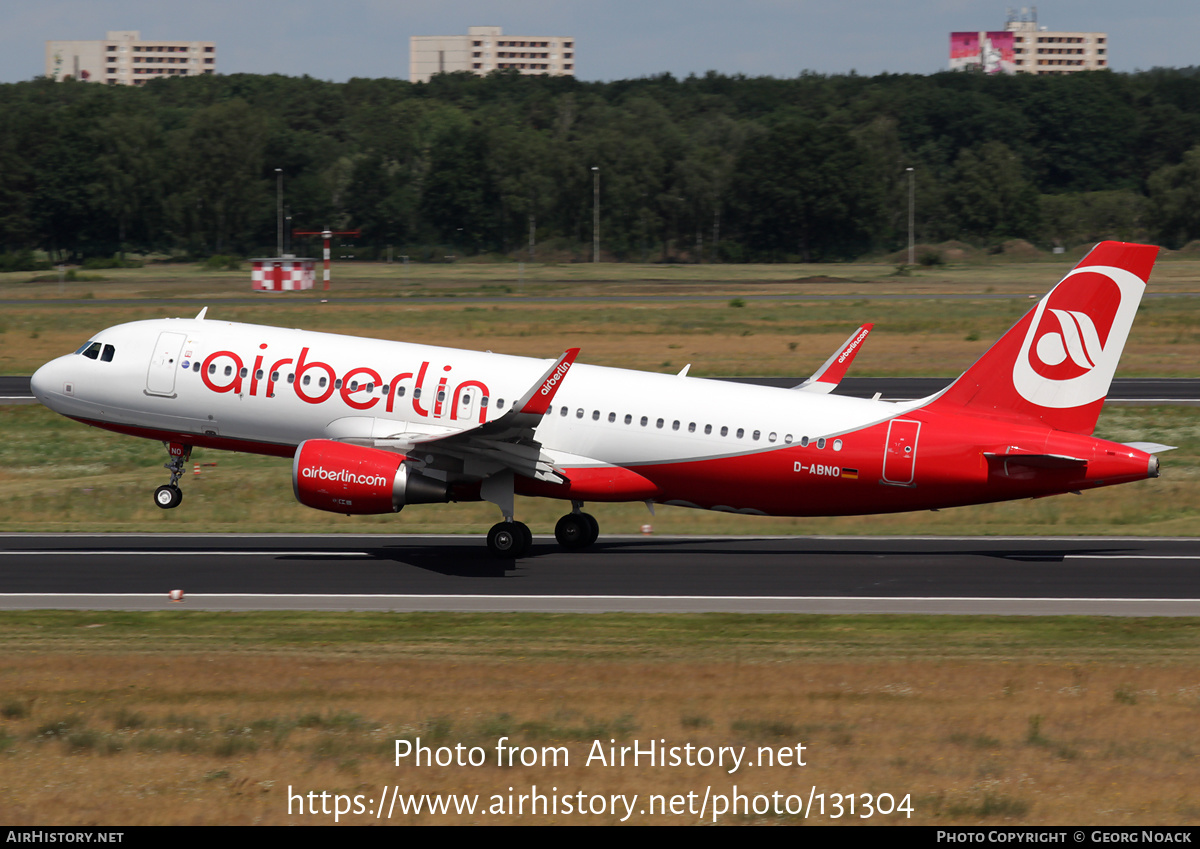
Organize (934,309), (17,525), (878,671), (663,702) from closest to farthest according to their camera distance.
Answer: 1. (663,702)
2. (878,671)
3. (17,525)
4. (934,309)

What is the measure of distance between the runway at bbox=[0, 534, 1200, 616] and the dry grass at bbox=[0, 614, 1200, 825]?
77.8 inches

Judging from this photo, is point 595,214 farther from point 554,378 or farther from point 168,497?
point 554,378

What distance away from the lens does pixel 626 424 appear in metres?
31.4

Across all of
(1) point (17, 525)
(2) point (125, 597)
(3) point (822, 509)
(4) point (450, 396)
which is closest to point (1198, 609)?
(3) point (822, 509)

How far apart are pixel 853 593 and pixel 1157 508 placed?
15.5 metres

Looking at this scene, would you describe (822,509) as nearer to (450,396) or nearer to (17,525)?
(450,396)

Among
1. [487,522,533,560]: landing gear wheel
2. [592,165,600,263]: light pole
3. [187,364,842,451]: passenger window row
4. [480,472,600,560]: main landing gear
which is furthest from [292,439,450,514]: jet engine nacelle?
[592,165,600,263]: light pole

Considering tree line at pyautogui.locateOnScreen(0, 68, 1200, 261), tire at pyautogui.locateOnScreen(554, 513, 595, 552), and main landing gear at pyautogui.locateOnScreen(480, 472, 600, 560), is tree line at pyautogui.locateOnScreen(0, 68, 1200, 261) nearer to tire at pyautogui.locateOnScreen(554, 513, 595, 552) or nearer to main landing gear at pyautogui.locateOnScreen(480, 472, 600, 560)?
tire at pyautogui.locateOnScreen(554, 513, 595, 552)

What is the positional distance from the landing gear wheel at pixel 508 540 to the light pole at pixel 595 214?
135 meters

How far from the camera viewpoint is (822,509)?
31297 mm

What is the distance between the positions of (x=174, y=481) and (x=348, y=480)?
6.99 meters

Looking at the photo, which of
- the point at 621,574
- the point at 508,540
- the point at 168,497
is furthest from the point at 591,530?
the point at 168,497

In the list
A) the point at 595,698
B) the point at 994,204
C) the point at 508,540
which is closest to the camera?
the point at 595,698

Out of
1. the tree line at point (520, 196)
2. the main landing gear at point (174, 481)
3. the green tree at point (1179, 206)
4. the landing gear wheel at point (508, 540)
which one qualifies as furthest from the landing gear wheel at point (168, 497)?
the green tree at point (1179, 206)
